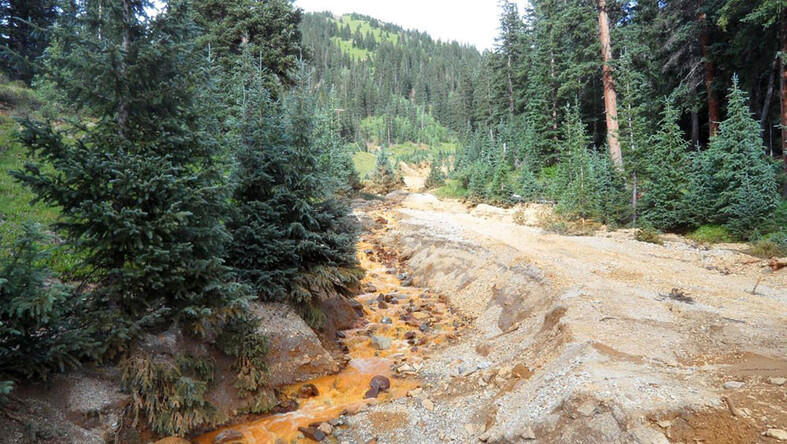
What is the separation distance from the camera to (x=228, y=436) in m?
6.02

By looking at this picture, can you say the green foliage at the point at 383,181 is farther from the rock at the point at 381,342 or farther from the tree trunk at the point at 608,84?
the rock at the point at 381,342

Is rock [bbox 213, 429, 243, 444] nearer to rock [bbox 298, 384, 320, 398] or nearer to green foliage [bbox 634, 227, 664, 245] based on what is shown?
rock [bbox 298, 384, 320, 398]

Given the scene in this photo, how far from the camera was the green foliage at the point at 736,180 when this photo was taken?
12.7 meters

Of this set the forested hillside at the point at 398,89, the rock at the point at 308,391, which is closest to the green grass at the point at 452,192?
the rock at the point at 308,391

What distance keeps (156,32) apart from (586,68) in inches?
993

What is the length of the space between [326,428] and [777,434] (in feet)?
18.0

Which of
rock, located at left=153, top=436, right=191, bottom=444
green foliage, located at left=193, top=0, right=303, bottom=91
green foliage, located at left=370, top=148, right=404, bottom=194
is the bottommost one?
rock, located at left=153, top=436, right=191, bottom=444

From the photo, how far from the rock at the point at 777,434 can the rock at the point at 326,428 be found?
5339mm

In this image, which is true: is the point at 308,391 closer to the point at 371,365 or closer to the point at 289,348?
the point at 289,348

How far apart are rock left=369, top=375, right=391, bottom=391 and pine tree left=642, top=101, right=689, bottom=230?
43.2 feet

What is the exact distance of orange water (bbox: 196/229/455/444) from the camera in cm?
636

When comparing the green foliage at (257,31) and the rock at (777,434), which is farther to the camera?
the green foliage at (257,31)

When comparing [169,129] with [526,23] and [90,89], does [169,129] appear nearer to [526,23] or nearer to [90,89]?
[90,89]

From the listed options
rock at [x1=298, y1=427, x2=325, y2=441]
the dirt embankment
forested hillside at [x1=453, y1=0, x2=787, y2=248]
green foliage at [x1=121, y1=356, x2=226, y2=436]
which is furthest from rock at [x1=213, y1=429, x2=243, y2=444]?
forested hillside at [x1=453, y1=0, x2=787, y2=248]
